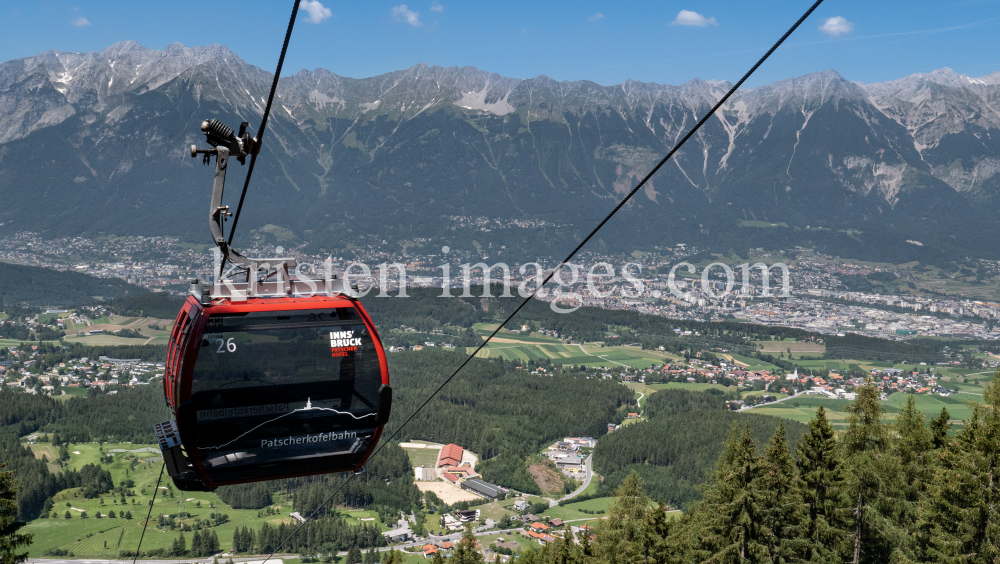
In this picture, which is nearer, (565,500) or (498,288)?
(565,500)

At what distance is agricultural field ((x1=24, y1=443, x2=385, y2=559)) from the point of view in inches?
1641

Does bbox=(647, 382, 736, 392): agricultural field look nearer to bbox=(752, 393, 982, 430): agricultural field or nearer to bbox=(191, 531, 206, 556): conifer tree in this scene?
bbox=(752, 393, 982, 430): agricultural field

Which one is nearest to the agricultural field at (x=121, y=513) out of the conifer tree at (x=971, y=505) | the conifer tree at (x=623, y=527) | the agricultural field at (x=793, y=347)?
Answer: the conifer tree at (x=623, y=527)

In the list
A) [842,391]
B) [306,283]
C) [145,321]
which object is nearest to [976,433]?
[306,283]

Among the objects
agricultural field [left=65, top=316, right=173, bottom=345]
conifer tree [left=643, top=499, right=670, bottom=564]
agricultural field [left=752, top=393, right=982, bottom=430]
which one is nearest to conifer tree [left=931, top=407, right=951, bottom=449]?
conifer tree [left=643, top=499, right=670, bottom=564]

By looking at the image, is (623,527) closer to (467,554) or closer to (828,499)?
(828,499)

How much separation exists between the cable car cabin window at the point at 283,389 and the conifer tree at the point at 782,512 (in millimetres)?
11780

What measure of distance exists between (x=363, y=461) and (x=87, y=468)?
53478 mm

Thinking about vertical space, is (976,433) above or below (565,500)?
above

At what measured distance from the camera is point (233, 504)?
4969cm

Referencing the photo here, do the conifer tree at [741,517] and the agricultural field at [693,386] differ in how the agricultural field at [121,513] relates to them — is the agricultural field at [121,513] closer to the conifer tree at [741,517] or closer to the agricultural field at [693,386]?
Answer: the conifer tree at [741,517]

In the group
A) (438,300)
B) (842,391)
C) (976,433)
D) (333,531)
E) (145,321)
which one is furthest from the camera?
(438,300)

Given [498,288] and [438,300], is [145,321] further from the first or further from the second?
[498,288]

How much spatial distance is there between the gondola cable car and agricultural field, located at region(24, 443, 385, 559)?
40886 mm
